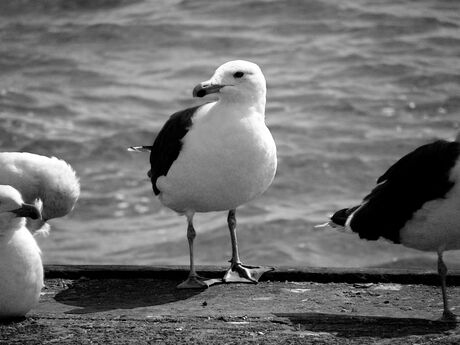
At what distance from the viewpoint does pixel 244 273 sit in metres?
6.55

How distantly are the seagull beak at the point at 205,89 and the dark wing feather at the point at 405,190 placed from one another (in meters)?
1.12

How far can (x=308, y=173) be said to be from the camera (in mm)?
12641

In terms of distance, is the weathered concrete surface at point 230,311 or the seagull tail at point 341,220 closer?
the weathered concrete surface at point 230,311

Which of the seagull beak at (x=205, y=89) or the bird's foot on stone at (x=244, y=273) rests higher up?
the seagull beak at (x=205, y=89)

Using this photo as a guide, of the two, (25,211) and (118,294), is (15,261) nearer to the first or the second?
(25,211)

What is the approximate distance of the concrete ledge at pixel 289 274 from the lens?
6309 millimetres

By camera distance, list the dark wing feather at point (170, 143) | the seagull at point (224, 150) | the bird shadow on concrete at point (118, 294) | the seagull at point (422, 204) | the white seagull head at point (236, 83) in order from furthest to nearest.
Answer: the dark wing feather at point (170, 143)
the white seagull head at point (236, 83)
the seagull at point (224, 150)
the bird shadow on concrete at point (118, 294)
the seagull at point (422, 204)

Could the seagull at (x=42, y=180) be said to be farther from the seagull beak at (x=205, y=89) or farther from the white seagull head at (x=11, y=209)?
the white seagull head at (x=11, y=209)

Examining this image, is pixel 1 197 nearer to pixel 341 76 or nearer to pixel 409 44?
pixel 341 76

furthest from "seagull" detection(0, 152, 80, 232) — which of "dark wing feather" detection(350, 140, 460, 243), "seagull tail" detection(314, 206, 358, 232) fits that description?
"dark wing feather" detection(350, 140, 460, 243)

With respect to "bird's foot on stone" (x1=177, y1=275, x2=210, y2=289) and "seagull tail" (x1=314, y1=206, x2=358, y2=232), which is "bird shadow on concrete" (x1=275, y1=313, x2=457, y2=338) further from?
"bird's foot on stone" (x1=177, y1=275, x2=210, y2=289)

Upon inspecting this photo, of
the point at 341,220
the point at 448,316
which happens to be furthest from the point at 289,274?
the point at 448,316

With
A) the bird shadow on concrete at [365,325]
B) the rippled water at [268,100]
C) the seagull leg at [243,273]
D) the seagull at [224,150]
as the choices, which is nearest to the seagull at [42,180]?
the seagull at [224,150]

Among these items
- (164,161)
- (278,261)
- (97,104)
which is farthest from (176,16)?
(164,161)
